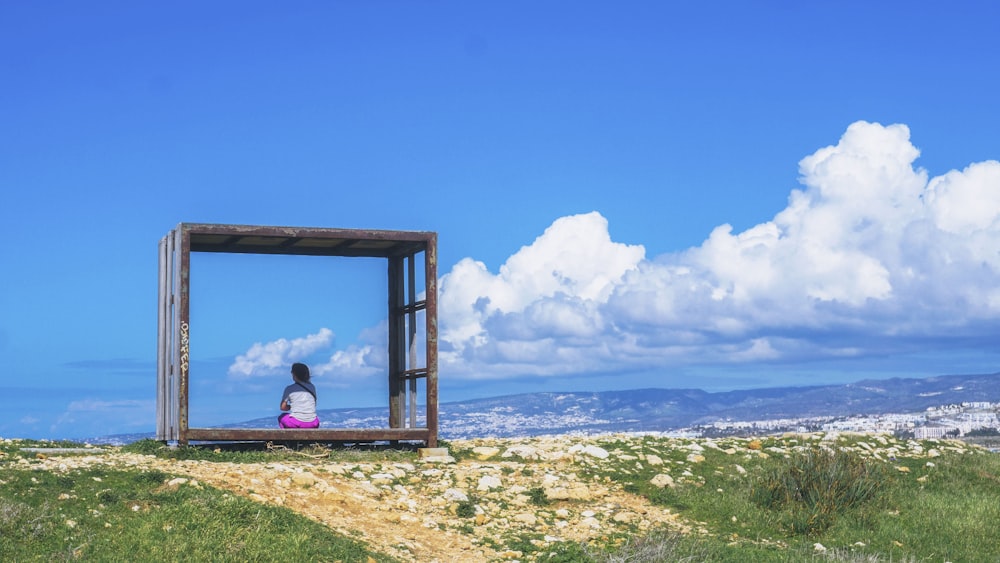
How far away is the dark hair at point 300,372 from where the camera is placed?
1909cm

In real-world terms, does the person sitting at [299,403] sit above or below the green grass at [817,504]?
above

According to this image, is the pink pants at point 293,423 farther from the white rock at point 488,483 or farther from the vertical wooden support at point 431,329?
the white rock at point 488,483

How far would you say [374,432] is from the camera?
18672 millimetres

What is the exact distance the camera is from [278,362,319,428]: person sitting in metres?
18.9

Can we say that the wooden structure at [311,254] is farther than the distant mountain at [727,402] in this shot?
No

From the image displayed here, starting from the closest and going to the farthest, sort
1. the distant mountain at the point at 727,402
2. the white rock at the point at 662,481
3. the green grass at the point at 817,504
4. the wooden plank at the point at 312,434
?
the green grass at the point at 817,504 < the white rock at the point at 662,481 < the wooden plank at the point at 312,434 < the distant mountain at the point at 727,402

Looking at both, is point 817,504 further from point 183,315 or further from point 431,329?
point 183,315

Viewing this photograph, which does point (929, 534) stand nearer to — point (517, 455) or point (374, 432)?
point (517, 455)

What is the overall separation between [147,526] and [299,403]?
653 cm

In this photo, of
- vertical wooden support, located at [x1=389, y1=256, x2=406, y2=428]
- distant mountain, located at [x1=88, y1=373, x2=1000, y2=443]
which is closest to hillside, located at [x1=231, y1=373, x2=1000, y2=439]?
distant mountain, located at [x1=88, y1=373, x2=1000, y2=443]

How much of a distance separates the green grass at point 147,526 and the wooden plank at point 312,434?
3765 mm

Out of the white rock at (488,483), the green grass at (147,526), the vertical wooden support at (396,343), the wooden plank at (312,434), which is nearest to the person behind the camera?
the green grass at (147,526)

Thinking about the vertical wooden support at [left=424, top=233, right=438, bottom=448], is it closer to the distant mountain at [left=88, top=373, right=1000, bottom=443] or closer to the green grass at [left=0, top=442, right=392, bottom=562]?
the green grass at [left=0, top=442, right=392, bottom=562]

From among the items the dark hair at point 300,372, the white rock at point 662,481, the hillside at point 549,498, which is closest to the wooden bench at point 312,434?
the hillside at point 549,498
